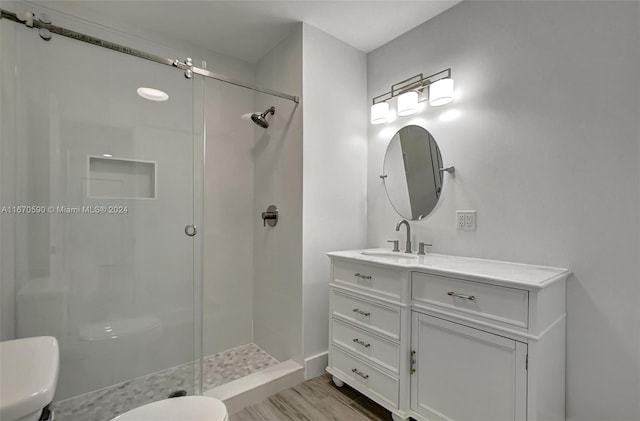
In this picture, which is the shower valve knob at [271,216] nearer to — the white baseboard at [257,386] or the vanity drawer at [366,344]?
the vanity drawer at [366,344]

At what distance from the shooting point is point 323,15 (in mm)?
2072

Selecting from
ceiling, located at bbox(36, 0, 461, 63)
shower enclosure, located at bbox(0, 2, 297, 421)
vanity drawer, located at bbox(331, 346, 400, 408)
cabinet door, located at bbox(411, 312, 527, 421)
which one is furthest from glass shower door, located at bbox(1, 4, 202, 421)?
cabinet door, located at bbox(411, 312, 527, 421)

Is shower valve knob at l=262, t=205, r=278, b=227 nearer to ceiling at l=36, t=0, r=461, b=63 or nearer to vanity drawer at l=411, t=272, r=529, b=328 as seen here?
vanity drawer at l=411, t=272, r=529, b=328

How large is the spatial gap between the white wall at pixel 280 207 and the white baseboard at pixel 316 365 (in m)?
0.07

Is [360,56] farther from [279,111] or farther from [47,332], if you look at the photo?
[47,332]

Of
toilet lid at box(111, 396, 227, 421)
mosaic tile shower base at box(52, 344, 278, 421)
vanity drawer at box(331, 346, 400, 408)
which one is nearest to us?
toilet lid at box(111, 396, 227, 421)

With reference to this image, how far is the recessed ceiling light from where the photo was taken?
1655mm

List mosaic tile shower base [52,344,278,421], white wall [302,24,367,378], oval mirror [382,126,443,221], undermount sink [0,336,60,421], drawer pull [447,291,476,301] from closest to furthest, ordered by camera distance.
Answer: undermount sink [0,336,60,421] → drawer pull [447,291,476,301] → mosaic tile shower base [52,344,278,421] → oval mirror [382,126,443,221] → white wall [302,24,367,378]

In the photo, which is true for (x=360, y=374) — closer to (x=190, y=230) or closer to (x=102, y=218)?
(x=190, y=230)

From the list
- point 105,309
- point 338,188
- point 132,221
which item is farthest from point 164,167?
point 338,188

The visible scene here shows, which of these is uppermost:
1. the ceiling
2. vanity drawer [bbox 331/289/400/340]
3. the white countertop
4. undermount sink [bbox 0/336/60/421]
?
the ceiling

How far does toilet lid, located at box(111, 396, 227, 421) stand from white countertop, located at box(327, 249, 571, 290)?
1.01 meters

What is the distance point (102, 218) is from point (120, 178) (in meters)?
0.22

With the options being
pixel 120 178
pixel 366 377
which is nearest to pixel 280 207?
pixel 120 178
